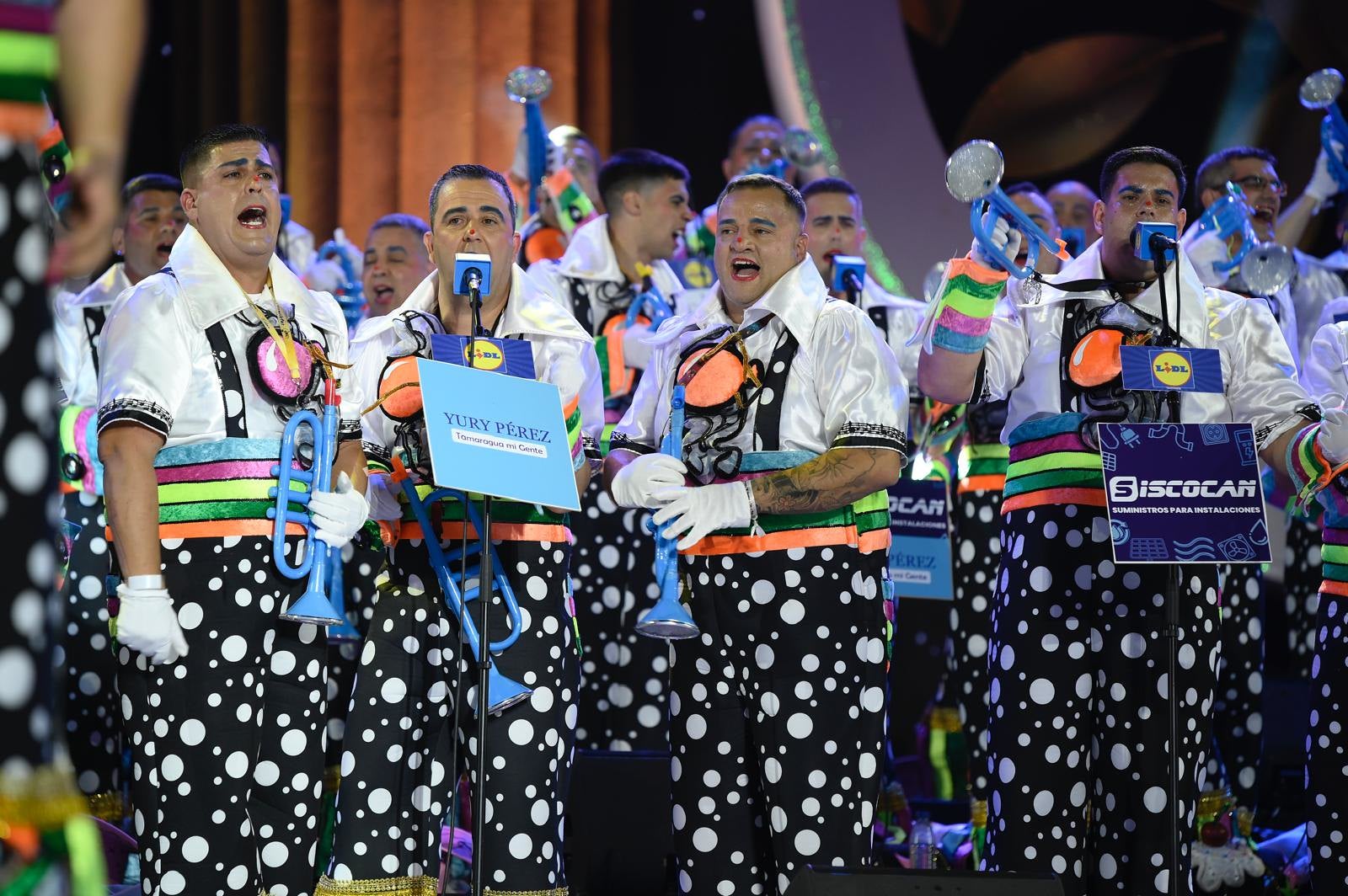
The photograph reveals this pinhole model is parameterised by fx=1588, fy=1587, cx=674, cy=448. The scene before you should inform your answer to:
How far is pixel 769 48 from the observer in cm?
917

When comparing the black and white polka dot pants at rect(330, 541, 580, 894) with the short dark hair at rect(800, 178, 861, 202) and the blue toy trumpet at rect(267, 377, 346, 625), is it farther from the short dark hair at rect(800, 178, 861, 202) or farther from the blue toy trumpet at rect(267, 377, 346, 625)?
the short dark hair at rect(800, 178, 861, 202)

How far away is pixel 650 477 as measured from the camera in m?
4.20

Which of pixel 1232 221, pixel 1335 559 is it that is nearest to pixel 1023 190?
pixel 1232 221

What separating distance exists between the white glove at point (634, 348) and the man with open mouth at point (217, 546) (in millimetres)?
2239

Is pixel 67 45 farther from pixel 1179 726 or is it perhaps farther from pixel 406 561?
pixel 1179 726

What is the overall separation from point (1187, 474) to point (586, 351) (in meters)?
1.69

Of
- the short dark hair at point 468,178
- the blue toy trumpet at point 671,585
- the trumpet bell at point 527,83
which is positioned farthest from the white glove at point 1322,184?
the short dark hair at point 468,178

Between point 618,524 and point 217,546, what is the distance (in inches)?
102

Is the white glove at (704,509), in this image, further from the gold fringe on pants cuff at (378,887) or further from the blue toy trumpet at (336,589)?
the gold fringe on pants cuff at (378,887)

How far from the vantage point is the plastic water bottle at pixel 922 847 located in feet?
17.6

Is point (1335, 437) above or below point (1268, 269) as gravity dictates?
below

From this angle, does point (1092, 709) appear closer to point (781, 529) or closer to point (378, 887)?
point (781, 529)

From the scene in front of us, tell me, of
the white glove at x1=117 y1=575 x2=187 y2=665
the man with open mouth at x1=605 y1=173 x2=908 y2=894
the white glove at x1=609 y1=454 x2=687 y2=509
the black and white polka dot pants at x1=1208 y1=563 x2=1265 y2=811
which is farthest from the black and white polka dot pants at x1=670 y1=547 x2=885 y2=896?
the black and white polka dot pants at x1=1208 y1=563 x2=1265 y2=811

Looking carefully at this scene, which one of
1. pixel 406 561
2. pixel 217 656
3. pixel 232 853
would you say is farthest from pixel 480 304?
pixel 232 853
